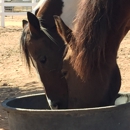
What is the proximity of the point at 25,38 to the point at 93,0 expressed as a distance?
110 cm

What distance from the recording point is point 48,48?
9.79ft

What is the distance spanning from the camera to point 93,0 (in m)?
2.05

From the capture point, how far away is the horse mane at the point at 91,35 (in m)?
1.98

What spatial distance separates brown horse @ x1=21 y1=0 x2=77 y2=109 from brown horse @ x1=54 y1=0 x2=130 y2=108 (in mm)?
505

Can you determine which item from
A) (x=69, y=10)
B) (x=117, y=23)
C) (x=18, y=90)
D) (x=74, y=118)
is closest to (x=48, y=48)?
(x=69, y=10)

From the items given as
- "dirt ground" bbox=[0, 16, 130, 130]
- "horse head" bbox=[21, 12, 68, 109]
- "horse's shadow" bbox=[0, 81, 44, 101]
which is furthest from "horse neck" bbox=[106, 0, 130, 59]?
"horse's shadow" bbox=[0, 81, 44, 101]

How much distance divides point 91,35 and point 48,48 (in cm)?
104

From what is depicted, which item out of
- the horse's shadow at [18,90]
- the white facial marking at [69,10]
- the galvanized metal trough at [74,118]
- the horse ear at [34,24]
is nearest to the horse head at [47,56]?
the horse ear at [34,24]

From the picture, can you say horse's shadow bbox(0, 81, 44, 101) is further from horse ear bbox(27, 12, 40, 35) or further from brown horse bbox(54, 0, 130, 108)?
brown horse bbox(54, 0, 130, 108)

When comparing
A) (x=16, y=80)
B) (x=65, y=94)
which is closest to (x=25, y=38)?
(x=65, y=94)

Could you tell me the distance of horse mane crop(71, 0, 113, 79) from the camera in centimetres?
198

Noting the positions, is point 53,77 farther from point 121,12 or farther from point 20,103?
point 121,12

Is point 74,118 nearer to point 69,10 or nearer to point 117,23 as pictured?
point 117,23

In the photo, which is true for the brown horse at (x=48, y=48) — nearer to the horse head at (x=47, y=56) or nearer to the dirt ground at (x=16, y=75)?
the horse head at (x=47, y=56)
